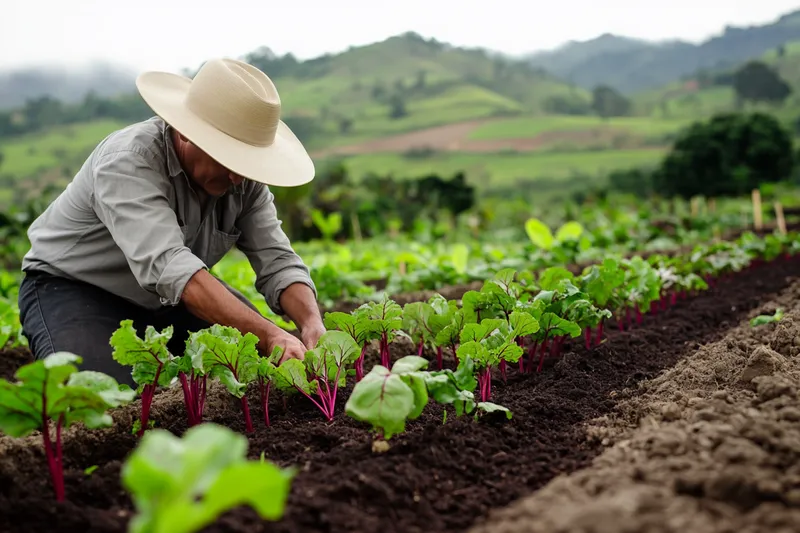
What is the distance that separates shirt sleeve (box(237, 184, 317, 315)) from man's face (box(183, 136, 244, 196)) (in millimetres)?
463

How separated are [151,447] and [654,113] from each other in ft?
176

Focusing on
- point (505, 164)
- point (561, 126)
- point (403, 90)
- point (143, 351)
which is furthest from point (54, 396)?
point (403, 90)

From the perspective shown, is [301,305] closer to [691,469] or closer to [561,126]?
[691,469]

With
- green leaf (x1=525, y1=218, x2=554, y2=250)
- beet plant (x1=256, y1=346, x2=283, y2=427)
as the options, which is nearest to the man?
beet plant (x1=256, y1=346, x2=283, y2=427)

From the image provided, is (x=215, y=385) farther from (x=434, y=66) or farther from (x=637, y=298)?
(x=434, y=66)

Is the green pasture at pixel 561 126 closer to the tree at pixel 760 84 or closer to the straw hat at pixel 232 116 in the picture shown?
the tree at pixel 760 84

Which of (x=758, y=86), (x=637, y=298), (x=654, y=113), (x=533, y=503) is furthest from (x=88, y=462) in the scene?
(x=654, y=113)

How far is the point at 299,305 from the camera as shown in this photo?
378cm

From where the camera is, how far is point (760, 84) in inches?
1753

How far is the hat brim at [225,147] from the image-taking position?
3.13m

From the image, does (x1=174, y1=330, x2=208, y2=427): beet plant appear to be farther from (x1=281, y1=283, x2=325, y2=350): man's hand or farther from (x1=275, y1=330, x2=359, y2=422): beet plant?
(x1=281, y1=283, x2=325, y2=350): man's hand

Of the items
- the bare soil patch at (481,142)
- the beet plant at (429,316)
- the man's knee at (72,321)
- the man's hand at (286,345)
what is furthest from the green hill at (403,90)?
the man's hand at (286,345)

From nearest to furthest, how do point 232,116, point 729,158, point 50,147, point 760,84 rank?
point 232,116 → point 729,158 → point 50,147 → point 760,84

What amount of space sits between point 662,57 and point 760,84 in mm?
42795
